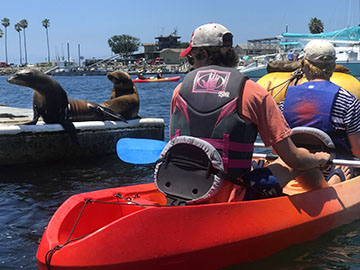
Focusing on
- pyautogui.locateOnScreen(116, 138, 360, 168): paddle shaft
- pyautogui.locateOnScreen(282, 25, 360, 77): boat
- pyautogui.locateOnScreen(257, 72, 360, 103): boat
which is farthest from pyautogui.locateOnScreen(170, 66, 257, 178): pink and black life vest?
pyautogui.locateOnScreen(282, 25, 360, 77): boat

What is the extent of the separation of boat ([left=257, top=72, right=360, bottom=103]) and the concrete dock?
3.11m

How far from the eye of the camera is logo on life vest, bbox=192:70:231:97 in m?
3.48

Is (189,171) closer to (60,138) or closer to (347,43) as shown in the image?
(60,138)

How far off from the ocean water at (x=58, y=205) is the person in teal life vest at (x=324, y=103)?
0.93 metres

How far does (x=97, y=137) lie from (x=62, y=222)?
18.4 feet

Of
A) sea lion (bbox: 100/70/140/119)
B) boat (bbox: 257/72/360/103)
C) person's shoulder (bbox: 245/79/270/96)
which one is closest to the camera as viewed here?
person's shoulder (bbox: 245/79/270/96)

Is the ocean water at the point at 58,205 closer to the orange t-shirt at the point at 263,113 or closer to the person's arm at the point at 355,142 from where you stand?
the person's arm at the point at 355,142

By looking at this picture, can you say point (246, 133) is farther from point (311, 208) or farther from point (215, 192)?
point (311, 208)

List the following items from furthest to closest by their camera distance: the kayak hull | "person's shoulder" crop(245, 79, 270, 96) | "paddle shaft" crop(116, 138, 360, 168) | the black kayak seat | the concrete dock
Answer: the concrete dock < "paddle shaft" crop(116, 138, 360, 168) < the black kayak seat < "person's shoulder" crop(245, 79, 270, 96) < the kayak hull

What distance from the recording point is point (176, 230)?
11.5ft

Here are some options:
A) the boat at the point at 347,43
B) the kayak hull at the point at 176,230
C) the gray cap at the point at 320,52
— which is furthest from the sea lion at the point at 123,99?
the boat at the point at 347,43

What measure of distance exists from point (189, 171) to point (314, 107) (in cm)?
167

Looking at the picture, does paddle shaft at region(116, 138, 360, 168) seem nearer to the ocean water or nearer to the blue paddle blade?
the blue paddle blade

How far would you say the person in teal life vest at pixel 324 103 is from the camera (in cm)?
461
